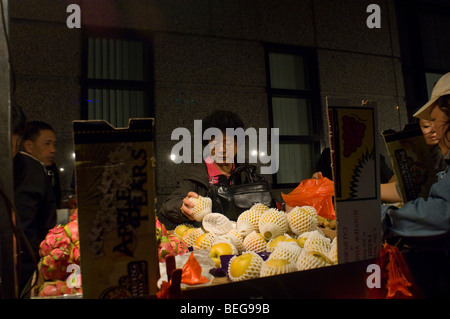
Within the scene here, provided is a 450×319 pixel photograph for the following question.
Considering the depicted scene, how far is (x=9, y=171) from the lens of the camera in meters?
0.79

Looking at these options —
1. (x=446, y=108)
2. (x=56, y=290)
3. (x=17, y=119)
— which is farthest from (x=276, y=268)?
(x=17, y=119)

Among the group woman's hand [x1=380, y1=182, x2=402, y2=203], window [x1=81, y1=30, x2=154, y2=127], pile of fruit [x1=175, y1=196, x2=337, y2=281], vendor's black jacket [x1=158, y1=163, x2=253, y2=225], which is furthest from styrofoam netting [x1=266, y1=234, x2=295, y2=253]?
window [x1=81, y1=30, x2=154, y2=127]

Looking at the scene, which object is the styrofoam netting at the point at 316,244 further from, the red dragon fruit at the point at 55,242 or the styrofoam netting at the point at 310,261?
the red dragon fruit at the point at 55,242

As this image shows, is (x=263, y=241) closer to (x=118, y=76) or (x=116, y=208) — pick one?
(x=116, y=208)

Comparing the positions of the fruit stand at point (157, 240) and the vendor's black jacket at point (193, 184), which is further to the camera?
the vendor's black jacket at point (193, 184)

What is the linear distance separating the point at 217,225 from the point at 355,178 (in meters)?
0.91

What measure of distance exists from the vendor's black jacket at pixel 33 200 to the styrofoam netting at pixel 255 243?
143 cm

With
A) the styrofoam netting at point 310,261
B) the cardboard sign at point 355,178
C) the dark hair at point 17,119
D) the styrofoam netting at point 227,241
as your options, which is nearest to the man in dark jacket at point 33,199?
the dark hair at point 17,119

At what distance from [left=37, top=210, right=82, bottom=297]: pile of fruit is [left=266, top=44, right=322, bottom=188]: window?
15.5 feet

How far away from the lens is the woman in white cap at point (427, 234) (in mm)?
1070

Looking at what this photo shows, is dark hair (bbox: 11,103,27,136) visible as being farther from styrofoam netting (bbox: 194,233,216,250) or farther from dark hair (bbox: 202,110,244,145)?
dark hair (bbox: 202,110,244,145)

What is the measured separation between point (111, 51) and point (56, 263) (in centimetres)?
446

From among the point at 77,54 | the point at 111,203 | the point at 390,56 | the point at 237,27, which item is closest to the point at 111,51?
the point at 77,54
